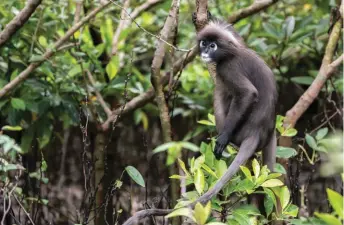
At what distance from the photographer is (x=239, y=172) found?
337 centimetres

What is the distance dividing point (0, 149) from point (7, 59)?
978 millimetres

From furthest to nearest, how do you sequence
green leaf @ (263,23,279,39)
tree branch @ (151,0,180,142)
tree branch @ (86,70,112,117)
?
1. green leaf @ (263,23,279,39)
2. tree branch @ (86,70,112,117)
3. tree branch @ (151,0,180,142)

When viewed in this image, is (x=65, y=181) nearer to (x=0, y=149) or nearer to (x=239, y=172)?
(x=0, y=149)

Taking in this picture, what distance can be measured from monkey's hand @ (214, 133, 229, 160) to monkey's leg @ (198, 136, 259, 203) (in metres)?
0.09

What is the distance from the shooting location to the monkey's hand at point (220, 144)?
11.9ft

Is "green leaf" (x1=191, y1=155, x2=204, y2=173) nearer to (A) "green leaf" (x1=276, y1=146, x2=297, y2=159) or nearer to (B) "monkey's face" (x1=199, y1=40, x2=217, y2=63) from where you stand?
(A) "green leaf" (x1=276, y1=146, x2=297, y2=159)

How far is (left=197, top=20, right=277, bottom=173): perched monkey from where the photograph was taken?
3.80 m

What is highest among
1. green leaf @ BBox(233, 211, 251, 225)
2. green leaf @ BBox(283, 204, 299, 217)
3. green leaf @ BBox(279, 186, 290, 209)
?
green leaf @ BBox(279, 186, 290, 209)

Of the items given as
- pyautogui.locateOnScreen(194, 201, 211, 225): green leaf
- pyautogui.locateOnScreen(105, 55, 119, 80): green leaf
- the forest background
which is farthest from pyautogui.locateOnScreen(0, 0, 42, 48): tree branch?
pyautogui.locateOnScreen(194, 201, 211, 225): green leaf

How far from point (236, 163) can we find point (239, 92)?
0.76 metres

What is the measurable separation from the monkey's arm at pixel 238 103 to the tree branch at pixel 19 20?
1146 mm

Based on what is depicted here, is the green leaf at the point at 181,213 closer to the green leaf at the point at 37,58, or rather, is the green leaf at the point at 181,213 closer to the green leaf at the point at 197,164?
the green leaf at the point at 197,164

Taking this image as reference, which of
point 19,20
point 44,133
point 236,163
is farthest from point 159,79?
point 44,133

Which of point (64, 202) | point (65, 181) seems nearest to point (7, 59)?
point (64, 202)
